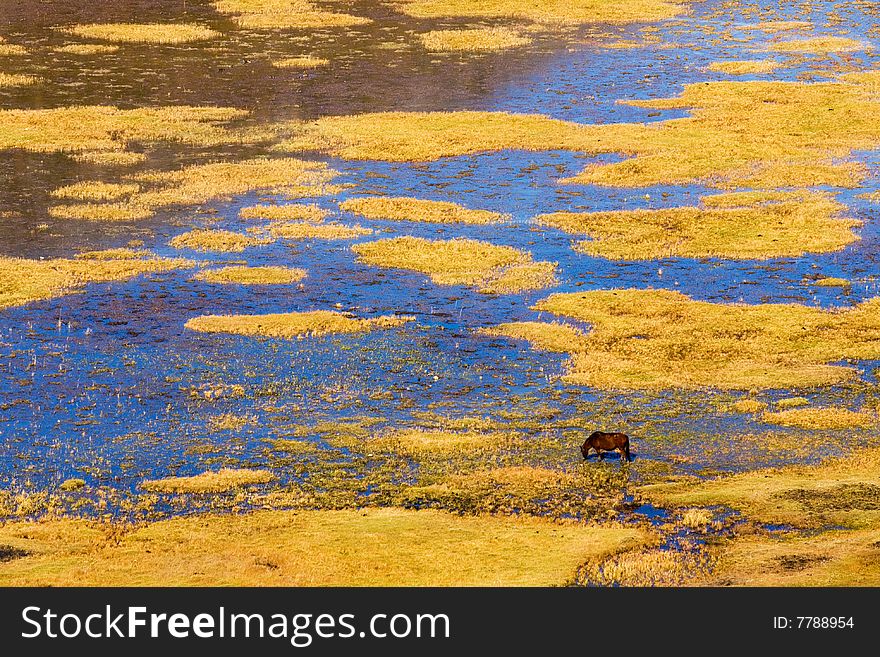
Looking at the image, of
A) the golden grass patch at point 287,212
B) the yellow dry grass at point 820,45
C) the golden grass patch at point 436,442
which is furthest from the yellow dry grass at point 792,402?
the yellow dry grass at point 820,45

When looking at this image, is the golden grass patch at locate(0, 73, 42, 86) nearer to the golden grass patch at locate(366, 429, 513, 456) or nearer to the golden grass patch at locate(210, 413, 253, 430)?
the golden grass patch at locate(210, 413, 253, 430)

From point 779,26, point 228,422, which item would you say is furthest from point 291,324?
point 779,26

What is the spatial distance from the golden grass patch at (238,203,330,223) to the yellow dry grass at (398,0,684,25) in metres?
52.5

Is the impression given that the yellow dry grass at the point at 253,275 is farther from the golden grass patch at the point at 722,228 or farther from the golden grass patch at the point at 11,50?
the golden grass patch at the point at 11,50

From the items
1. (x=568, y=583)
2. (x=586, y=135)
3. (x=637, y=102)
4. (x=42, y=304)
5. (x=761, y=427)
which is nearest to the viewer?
(x=568, y=583)

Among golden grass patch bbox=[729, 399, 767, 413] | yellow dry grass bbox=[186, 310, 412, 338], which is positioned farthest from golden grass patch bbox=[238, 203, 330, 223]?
golden grass patch bbox=[729, 399, 767, 413]

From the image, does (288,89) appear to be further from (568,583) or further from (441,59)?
(568,583)

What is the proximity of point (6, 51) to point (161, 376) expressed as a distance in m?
61.0

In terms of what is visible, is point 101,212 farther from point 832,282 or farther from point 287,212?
point 832,282

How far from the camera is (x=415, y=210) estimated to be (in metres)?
58.0

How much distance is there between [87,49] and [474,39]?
83.4 feet

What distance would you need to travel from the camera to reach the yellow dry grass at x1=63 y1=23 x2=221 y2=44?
98938mm

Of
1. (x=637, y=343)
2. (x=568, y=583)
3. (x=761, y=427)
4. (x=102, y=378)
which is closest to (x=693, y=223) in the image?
(x=637, y=343)

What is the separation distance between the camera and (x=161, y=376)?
39625 mm
